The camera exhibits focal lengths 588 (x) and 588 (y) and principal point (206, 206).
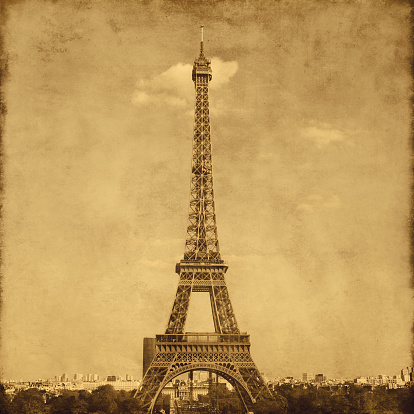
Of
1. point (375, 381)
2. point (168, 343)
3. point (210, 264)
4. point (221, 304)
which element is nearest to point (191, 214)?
point (210, 264)

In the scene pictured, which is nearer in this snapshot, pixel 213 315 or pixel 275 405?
A: pixel 275 405

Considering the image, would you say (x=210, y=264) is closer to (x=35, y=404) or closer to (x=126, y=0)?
(x=35, y=404)

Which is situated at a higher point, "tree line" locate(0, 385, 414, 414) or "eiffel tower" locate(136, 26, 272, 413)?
"eiffel tower" locate(136, 26, 272, 413)

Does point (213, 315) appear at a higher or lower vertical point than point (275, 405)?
higher

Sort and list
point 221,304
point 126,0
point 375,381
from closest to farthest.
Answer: point 126,0, point 221,304, point 375,381

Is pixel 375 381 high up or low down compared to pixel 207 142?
down

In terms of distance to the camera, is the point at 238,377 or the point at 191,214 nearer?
the point at 238,377

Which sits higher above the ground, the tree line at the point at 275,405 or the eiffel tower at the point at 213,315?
the eiffel tower at the point at 213,315

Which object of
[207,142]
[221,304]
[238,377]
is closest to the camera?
[238,377]
